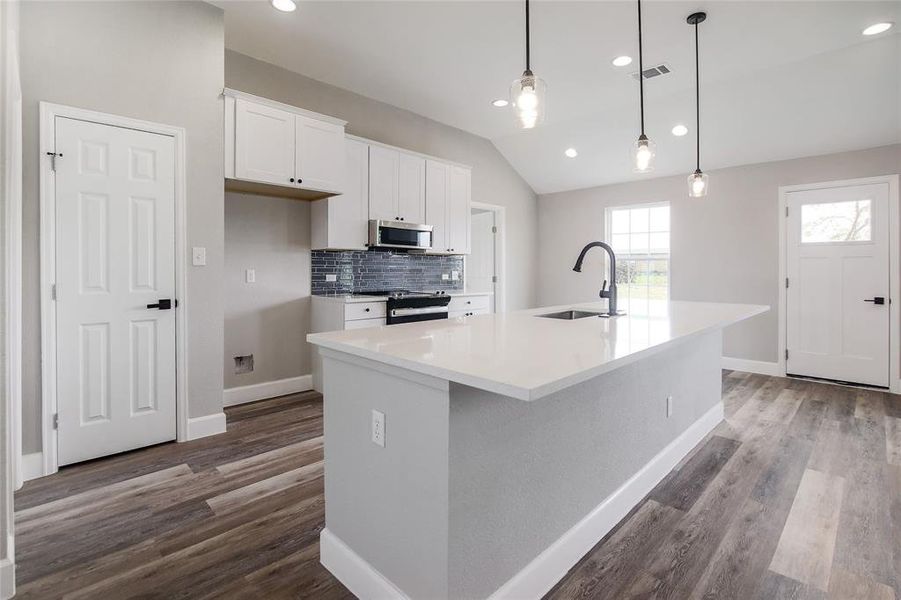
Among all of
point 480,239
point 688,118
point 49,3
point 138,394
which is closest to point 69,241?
point 138,394

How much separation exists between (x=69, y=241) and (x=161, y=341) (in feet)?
2.45

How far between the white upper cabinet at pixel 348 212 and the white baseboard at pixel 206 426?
1630mm

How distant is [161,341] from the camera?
289 centimetres

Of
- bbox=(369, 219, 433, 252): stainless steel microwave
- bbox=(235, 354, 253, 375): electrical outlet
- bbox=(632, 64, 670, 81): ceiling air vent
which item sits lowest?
bbox=(235, 354, 253, 375): electrical outlet

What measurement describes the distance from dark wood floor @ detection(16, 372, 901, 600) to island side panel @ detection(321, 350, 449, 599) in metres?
0.27

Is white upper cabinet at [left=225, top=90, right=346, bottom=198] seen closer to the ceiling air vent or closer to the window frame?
the ceiling air vent

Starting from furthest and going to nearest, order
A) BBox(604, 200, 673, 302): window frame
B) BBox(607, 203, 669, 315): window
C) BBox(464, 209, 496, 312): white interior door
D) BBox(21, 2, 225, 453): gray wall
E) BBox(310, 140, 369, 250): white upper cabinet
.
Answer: BBox(464, 209, 496, 312): white interior door < BBox(607, 203, 669, 315): window < BBox(604, 200, 673, 302): window frame < BBox(310, 140, 369, 250): white upper cabinet < BBox(21, 2, 225, 453): gray wall

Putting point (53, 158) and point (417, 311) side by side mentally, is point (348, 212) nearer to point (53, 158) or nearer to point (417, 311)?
point (417, 311)

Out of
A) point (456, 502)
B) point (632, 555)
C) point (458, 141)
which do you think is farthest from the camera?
point (458, 141)

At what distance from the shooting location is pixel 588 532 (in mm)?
1857

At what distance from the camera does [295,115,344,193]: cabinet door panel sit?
3496mm

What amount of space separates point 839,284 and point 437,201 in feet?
13.7

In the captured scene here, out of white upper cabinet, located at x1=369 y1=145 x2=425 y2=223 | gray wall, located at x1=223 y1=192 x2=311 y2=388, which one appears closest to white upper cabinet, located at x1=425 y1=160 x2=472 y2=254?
white upper cabinet, located at x1=369 y1=145 x2=425 y2=223

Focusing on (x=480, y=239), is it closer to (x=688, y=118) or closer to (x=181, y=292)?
(x=688, y=118)
